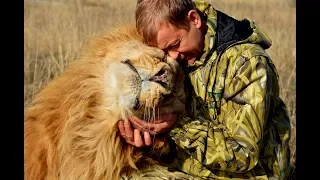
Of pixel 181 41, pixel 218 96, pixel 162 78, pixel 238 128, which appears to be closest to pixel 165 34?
pixel 181 41

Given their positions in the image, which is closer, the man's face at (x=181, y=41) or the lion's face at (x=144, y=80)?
the lion's face at (x=144, y=80)

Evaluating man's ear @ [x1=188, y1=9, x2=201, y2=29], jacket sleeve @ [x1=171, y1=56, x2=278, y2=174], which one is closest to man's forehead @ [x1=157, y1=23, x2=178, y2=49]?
man's ear @ [x1=188, y1=9, x2=201, y2=29]

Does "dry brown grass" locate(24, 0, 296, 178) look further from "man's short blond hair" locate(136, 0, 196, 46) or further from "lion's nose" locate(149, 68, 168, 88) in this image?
"lion's nose" locate(149, 68, 168, 88)

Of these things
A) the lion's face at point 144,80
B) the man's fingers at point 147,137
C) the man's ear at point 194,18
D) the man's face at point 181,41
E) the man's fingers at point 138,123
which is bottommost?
the man's fingers at point 147,137

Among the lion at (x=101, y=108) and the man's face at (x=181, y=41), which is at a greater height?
the man's face at (x=181, y=41)

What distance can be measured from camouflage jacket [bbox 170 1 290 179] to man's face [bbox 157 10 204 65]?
1.6 inches

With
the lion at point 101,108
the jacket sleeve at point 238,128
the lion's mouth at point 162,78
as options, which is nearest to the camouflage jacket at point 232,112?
the jacket sleeve at point 238,128

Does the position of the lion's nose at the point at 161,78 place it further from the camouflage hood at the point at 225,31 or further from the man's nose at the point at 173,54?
the camouflage hood at the point at 225,31

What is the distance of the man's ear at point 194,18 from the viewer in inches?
108

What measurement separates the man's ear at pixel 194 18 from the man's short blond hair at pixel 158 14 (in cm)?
2

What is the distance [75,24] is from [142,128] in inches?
31.2

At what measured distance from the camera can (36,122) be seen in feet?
9.55
